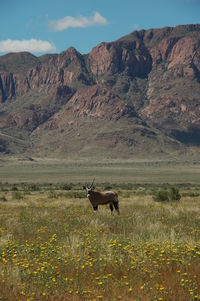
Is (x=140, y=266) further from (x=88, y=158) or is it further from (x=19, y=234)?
(x=88, y=158)

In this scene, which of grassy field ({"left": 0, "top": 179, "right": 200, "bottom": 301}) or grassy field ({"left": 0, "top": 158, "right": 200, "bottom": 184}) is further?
grassy field ({"left": 0, "top": 158, "right": 200, "bottom": 184})

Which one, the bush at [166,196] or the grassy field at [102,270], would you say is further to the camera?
the bush at [166,196]

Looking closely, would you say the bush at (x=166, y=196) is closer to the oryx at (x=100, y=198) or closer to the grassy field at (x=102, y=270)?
the oryx at (x=100, y=198)

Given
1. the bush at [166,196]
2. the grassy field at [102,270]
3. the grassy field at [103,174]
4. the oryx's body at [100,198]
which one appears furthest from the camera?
the grassy field at [103,174]

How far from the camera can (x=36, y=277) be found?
7586 mm

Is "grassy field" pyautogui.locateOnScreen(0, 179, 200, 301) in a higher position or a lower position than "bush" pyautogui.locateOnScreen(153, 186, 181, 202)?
higher

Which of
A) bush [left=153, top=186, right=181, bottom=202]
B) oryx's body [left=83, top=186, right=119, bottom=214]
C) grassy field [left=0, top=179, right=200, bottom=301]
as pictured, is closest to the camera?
grassy field [left=0, top=179, right=200, bottom=301]

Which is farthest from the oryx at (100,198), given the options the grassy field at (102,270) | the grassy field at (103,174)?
the grassy field at (103,174)

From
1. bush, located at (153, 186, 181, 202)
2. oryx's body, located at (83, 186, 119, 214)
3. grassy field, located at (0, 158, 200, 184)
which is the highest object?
oryx's body, located at (83, 186, 119, 214)

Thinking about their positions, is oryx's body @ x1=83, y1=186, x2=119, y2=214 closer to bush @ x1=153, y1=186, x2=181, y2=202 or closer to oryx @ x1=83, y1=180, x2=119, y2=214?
oryx @ x1=83, y1=180, x2=119, y2=214

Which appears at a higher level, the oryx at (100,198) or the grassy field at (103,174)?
the oryx at (100,198)

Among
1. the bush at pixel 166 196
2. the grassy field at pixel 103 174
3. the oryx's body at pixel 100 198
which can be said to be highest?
the oryx's body at pixel 100 198

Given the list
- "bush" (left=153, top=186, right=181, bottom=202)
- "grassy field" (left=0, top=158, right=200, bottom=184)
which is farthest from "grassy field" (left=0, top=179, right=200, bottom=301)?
"grassy field" (left=0, top=158, right=200, bottom=184)

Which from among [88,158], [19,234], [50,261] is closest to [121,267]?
[50,261]
